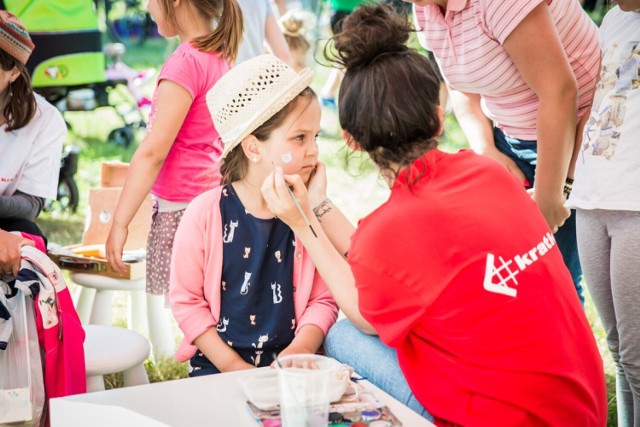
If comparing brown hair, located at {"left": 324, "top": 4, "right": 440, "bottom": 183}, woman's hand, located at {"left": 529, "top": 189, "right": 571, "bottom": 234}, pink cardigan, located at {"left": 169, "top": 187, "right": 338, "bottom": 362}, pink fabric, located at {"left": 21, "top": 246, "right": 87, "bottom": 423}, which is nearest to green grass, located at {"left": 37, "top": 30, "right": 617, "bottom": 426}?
woman's hand, located at {"left": 529, "top": 189, "right": 571, "bottom": 234}

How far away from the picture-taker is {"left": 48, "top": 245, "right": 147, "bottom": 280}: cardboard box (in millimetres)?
3125

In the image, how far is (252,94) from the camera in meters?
2.13

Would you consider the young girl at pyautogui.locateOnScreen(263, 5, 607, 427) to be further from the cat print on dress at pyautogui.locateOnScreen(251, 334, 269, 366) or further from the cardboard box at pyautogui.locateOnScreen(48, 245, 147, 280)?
the cardboard box at pyautogui.locateOnScreen(48, 245, 147, 280)

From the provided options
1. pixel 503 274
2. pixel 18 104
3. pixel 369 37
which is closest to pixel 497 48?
pixel 369 37

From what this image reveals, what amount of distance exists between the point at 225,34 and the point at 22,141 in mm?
781

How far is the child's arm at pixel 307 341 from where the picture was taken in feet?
6.91

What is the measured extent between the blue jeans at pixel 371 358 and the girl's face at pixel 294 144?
A: 427mm

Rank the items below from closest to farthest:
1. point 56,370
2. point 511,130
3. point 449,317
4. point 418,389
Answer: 1. point 449,317
2. point 418,389
3. point 56,370
4. point 511,130

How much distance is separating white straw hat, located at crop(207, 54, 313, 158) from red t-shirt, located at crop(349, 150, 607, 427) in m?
0.63

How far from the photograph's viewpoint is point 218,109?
2.18 metres

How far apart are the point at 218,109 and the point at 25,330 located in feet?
2.43

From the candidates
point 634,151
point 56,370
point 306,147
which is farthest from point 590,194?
point 56,370

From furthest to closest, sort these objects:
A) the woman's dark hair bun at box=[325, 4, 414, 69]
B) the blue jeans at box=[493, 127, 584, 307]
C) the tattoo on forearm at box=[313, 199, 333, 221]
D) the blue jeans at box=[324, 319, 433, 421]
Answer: the blue jeans at box=[493, 127, 584, 307], the tattoo on forearm at box=[313, 199, 333, 221], the blue jeans at box=[324, 319, 433, 421], the woman's dark hair bun at box=[325, 4, 414, 69]

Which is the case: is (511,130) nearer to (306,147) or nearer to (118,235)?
(306,147)
